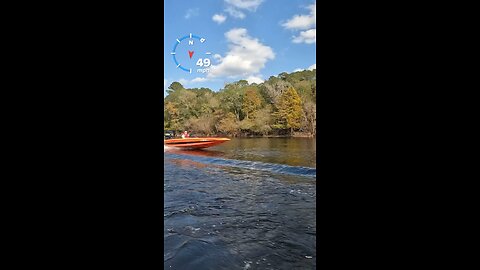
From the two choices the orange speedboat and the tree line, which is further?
the tree line

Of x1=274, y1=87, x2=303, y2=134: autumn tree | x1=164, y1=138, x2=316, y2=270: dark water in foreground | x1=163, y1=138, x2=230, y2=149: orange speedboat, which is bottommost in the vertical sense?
x1=164, y1=138, x2=316, y2=270: dark water in foreground

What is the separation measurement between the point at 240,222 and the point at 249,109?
2638 cm

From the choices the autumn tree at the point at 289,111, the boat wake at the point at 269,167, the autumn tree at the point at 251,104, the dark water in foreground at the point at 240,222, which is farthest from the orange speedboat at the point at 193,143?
the autumn tree at the point at 251,104

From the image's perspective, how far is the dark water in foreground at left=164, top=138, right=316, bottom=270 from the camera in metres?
3.08

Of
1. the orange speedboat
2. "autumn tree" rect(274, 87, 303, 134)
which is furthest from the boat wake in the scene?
"autumn tree" rect(274, 87, 303, 134)

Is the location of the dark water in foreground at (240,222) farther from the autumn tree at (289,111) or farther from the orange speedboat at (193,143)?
the autumn tree at (289,111)

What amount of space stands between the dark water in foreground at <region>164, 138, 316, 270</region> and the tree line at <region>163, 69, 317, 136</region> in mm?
19531

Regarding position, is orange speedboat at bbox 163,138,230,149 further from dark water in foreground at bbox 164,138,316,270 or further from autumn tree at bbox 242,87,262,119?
autumn tree at bbox 242,87,262,119

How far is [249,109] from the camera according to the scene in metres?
30.6

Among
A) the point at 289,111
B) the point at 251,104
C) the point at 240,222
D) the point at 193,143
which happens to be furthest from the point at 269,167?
the point at 251,104
